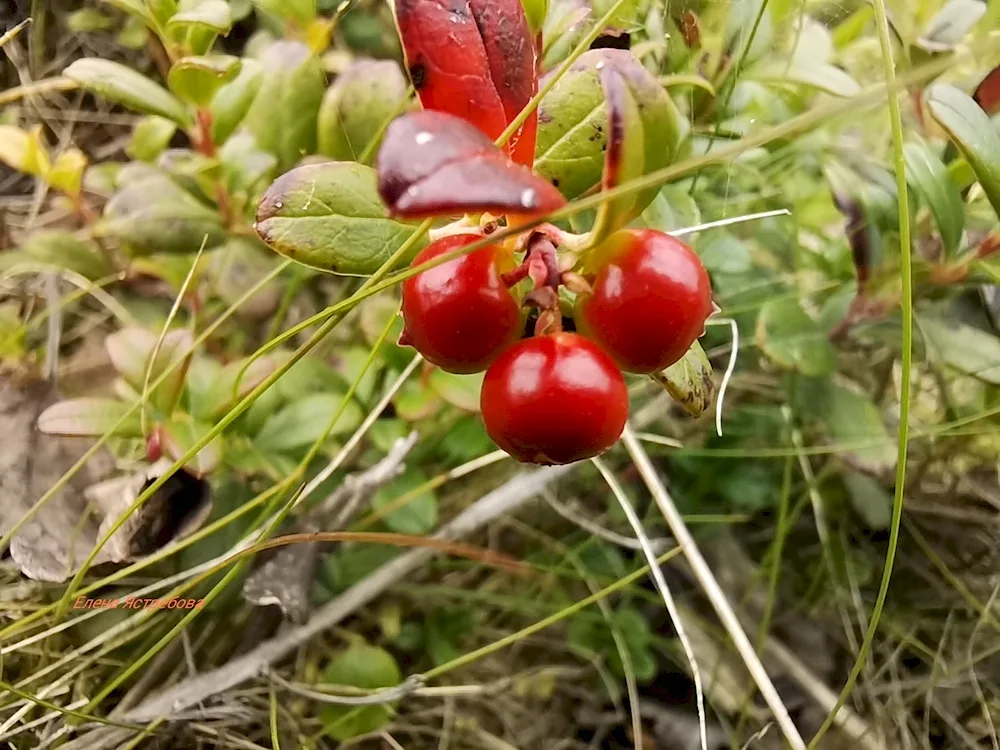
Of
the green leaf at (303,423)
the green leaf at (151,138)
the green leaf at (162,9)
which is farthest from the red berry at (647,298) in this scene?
the green leaf at (151,138)

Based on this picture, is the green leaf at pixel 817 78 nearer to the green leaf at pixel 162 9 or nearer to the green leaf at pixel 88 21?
the green leaf at pixel 162 9

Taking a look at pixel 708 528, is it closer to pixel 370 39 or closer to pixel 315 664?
pixel 315 664

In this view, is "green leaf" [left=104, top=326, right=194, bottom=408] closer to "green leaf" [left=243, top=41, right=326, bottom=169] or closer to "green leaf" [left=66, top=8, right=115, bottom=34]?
"green leaf" [left=243, top=41, right=326, bottom=169]

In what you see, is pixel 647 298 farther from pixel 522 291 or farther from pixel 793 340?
pixel 793 340

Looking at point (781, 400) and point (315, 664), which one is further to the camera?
point (781, 400)

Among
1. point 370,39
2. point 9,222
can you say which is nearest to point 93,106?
point 9,222

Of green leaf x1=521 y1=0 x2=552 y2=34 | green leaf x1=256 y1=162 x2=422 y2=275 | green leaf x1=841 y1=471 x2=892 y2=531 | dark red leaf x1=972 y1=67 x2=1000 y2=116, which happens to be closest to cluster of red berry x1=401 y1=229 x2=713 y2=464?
green leaf x1=256 y1=162 x2=422 y2=275
